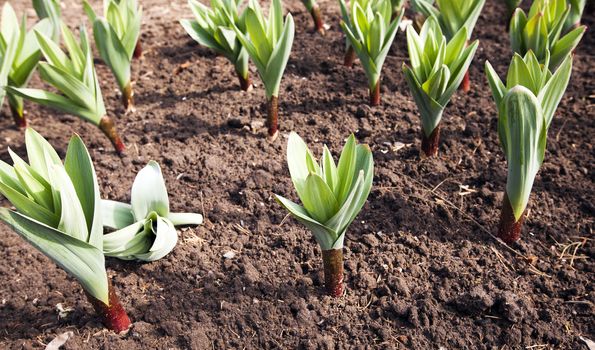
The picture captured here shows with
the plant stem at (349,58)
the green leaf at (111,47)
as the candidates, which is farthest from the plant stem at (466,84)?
the green leaf at (111,47)

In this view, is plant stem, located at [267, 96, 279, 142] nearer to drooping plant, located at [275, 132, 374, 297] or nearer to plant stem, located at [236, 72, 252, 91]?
plant stem, located at [236, 72, 252, 91]

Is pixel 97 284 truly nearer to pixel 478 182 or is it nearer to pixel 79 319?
pixel 79 319

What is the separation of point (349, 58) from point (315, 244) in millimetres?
1367

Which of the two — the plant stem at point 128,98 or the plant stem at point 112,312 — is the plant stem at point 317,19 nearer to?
the plant stem at point 128,98

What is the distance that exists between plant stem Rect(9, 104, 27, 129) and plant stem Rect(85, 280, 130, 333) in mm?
1525

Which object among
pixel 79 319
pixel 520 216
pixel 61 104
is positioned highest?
pixel 61 104

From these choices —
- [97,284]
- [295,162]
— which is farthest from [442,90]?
[97,284]

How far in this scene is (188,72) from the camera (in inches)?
145

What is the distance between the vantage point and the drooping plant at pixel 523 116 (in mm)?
2045

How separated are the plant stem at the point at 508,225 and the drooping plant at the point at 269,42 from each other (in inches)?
43.3

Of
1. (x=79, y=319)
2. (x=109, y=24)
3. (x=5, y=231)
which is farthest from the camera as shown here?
(x=109, y=24)

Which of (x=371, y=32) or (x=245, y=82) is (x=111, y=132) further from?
(x=371, y=32)

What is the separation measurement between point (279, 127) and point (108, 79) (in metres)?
1.21

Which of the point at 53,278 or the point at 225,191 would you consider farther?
the point at 225,191
